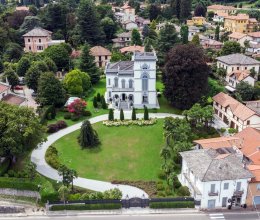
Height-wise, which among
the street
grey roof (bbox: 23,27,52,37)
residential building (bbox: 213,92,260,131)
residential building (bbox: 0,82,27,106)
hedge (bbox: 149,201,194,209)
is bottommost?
the street

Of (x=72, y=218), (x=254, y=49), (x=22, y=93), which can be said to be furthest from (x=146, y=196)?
(x=254, y=49)

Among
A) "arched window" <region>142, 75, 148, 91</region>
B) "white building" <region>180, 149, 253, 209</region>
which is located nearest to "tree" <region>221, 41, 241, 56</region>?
"arched window" <region>142, 75, 148, 91</region>

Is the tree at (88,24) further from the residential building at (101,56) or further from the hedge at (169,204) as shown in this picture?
the hedge at (169,204)

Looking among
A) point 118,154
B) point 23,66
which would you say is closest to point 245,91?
point 118,154

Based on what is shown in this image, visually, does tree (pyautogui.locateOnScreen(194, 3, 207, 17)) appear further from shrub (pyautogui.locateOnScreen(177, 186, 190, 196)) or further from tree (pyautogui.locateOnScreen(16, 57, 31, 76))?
shrub (pyautogui.locateOnScreen(177, 186, 190, 196))

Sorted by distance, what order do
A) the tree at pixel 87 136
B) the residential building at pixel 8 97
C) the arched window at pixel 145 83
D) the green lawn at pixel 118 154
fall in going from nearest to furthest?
the green lawn at pixel 118 154 < the tree at pixel 87 136 < the residential building at pixel 8 97 < the arched window at pixel 145 83

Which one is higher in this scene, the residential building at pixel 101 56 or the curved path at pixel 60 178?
the residential building at pixel 101 56

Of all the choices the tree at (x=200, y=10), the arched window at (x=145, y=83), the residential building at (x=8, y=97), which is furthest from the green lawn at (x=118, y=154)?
the tree at (x=200, y=10)
